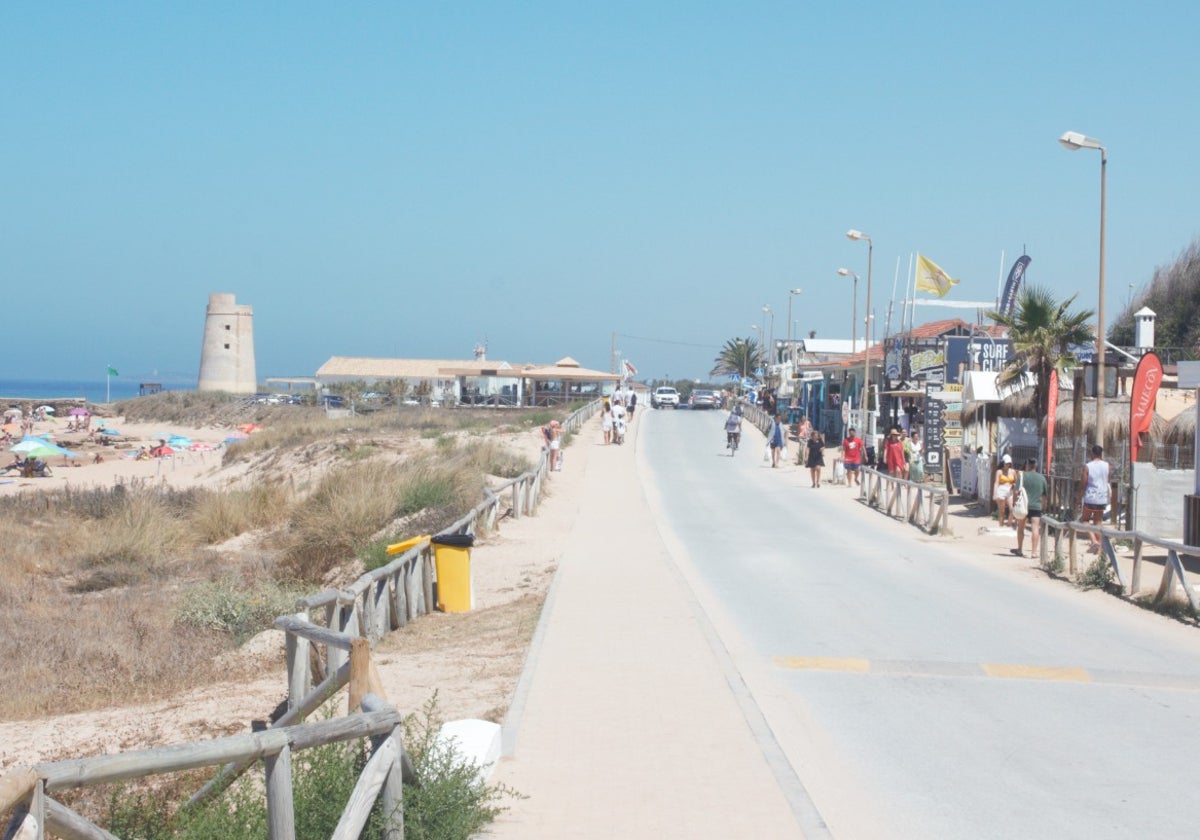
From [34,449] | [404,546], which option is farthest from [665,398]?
[404,546]

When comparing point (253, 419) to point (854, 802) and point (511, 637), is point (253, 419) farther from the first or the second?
point (854, 802)

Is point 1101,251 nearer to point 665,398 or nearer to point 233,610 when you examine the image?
point 233,610

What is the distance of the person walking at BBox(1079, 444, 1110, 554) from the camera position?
19188 mm

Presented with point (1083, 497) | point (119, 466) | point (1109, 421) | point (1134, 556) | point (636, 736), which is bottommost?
point (119, 466)

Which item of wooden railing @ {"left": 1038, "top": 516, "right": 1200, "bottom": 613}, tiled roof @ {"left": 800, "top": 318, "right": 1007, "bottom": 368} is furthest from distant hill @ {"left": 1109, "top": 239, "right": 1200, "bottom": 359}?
wooden railing @ {"left": 1038, "top": 516, "right": 1200, "bottom": 613}

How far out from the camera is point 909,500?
81.0 ft

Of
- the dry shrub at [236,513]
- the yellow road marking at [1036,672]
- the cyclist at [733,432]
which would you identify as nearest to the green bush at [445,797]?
the yellow road marking at [1036,672]

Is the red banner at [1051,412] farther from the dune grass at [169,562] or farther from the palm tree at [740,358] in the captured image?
the palm tree at [740,358]

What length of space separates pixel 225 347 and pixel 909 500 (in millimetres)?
103822

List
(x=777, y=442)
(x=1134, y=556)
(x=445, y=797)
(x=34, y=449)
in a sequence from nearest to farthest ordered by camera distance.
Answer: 1. (x=445, y=797)
2. (x=1134, y=556)
3. (x=777, y=442)
4. (x=34, y=449)

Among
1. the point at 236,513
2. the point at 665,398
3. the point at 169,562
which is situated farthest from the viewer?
the point at 665,398

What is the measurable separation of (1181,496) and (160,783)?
18827mm

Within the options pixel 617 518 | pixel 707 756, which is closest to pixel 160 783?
pixel 707 756

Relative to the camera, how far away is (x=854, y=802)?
687 centimetres
